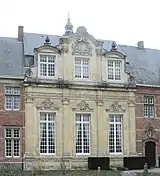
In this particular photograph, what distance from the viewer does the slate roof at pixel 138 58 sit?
38.2m

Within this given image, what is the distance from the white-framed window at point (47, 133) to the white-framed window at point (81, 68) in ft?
12.0

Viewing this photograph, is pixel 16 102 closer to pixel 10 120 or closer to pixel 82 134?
pixel 10 120

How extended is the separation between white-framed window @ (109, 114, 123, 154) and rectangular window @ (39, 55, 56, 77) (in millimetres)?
5668

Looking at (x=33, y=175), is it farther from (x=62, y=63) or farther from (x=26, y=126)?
(x=62, y=63)

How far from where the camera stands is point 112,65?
37.2 m

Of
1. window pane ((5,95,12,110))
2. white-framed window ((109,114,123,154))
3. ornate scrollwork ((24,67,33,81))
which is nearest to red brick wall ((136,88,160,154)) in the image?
white-framed window ((109,114,123,154))

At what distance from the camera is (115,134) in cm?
3644

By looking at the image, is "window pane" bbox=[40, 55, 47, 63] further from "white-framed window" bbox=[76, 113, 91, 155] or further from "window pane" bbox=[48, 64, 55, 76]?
"white-framed window" bbox=[76, 113, 91, 155]

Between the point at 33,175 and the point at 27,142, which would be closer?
the point at 33,175

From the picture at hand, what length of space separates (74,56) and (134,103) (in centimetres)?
599

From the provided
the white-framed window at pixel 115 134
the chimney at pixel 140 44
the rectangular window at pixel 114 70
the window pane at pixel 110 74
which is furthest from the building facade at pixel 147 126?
the chimney at pixel 140 44

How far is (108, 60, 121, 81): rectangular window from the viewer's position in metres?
37.1

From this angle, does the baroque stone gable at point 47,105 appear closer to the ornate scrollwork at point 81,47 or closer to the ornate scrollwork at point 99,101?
the ornate scrollwork at point 99,101

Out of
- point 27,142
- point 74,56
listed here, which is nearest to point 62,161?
point 27,142
